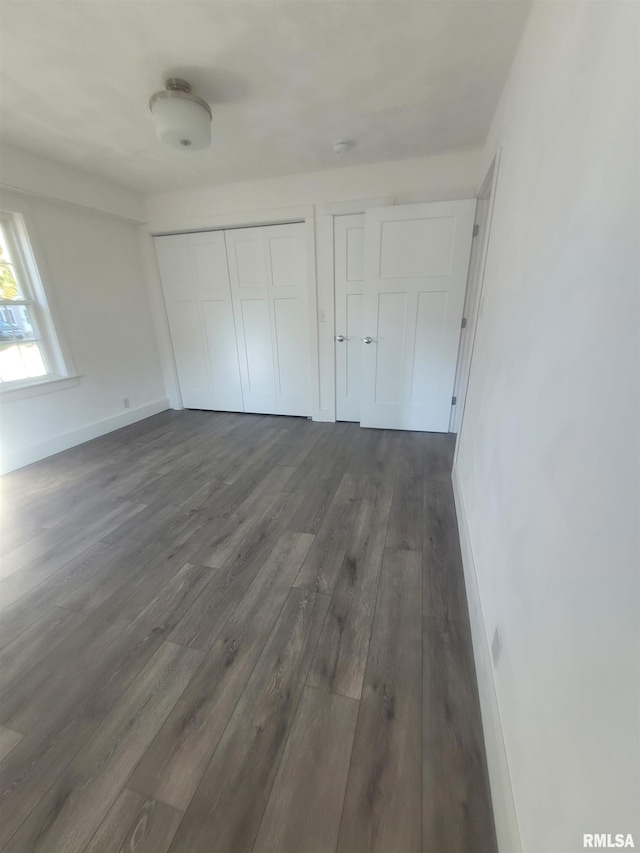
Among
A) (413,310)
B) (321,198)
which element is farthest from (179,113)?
(413,310)

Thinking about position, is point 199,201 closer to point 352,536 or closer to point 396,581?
point 352,536

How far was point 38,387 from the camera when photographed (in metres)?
2.98

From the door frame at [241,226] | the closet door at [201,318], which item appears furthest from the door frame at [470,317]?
the closet door at [201,318]

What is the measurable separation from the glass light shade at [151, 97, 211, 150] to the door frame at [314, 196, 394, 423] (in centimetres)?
141

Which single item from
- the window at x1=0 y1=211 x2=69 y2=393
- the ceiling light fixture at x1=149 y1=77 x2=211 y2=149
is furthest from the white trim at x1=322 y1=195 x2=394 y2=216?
the window at x1=0 y1=211 x2=69 y2=393

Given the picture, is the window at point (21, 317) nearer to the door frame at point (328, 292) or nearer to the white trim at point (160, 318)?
the white trim at point (160, 318)

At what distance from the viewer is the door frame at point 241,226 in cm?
320

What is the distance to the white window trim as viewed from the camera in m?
2.75

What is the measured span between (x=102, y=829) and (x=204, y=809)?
26 centimetres

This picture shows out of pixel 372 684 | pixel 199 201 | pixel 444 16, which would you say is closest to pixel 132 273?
pixel 199 201

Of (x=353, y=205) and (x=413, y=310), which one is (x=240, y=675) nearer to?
(x=413, y=310)

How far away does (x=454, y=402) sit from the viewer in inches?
127

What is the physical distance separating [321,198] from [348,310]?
1045 millimetres

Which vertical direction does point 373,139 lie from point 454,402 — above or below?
above
